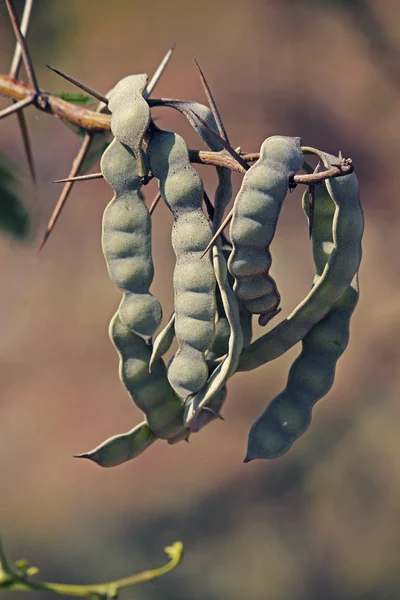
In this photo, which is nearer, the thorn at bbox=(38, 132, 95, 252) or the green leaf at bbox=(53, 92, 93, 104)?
the thorn at bbox=(38, 132, 95, 252)

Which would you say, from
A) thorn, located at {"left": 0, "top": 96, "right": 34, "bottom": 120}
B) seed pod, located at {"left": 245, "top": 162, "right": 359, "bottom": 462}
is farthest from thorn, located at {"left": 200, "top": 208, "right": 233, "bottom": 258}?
thorn, located at {"left": 0, "top": 96, "right": 34, "bottom": 120}

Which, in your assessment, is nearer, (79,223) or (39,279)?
(39,279)

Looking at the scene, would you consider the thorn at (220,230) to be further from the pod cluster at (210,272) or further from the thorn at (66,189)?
the thorn at (66,189)

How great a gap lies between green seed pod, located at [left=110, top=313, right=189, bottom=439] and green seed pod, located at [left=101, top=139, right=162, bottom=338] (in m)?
0.11

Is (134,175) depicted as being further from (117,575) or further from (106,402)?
(106,402)

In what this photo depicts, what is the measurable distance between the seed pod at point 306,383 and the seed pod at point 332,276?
6 centimetres

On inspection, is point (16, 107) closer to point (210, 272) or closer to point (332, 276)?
point (210, 272)

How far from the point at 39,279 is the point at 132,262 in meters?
4.92

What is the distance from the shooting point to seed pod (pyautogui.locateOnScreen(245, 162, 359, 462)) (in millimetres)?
1698

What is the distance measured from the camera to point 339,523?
16.3 ft

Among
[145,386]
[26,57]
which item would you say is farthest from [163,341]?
[26,57]

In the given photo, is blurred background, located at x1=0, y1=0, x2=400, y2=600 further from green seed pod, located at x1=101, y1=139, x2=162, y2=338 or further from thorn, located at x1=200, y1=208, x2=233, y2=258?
thorn, located at x1=200, y1=208, x2=233, y2=258

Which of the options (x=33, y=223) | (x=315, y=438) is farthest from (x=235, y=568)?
(x=33, y=223)

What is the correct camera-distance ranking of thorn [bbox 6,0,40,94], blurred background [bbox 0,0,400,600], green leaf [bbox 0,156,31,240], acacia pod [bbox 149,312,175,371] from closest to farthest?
acacia pod [bbox 149,312,175,371], thorn [bbox 6,0,40,94], green leaf [bbox 0,156,31,240], blurred background [bbox 0,0,400,600]
